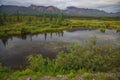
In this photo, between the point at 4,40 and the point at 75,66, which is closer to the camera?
the point at 75,66

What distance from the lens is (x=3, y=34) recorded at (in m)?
16.2

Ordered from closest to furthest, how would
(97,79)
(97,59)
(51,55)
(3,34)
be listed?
(97,79) → (97,59) → (51,55) → (3,34)

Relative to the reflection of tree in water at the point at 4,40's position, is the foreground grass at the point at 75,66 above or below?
above

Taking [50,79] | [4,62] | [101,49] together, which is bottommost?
[4,62]

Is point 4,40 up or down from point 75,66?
down

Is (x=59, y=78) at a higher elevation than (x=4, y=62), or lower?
higher

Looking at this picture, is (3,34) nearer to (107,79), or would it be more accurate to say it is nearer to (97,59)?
(97,59)

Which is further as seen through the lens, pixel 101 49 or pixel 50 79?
pixel 101 49

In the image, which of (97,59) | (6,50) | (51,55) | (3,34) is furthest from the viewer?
(3,34)

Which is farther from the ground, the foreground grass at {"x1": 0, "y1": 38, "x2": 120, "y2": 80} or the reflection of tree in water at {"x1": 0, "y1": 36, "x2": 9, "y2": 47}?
the foreground grass at {"x1": 0, "y1": 38, "x2": 120, "y2": 80}

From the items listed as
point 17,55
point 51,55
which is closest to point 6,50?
point 17,55

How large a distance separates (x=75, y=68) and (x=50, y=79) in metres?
1.57

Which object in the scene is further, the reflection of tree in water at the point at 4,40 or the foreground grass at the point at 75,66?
the reflection of tree in water at the point at 4,40

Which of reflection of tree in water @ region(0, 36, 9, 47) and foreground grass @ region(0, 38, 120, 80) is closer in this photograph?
foreground grass @ region(0, 38, 120, 80)
